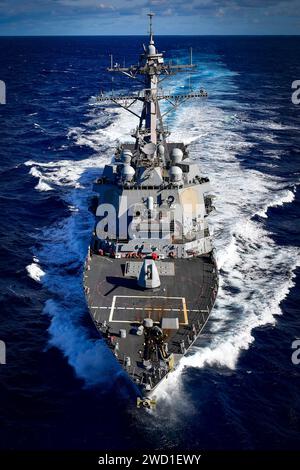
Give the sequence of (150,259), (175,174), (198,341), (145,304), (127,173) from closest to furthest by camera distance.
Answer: (145,304) → (198,341) → (150,259) → (175,174) → (127,173)

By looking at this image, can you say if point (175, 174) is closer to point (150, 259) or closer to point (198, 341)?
point (150, 259)

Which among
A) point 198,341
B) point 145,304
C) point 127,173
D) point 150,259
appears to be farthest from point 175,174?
point 198,341

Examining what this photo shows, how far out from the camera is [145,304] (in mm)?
23969

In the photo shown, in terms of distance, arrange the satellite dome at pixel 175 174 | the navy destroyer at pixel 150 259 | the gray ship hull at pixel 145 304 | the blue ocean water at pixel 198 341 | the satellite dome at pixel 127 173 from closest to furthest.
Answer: the blue ocean water at pixel 198 341
the gray ship hull at pixel 145 304
the navy destroyer at pixel 150 259
the satellite dome at pixel 175 174
the satellite dome at pixel 127 173

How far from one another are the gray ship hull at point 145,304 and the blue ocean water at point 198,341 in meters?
1.68

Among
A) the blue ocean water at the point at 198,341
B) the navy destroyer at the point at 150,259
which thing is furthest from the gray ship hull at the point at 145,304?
the blue ocean water at the point at 198,341

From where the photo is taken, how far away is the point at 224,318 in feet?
86.8

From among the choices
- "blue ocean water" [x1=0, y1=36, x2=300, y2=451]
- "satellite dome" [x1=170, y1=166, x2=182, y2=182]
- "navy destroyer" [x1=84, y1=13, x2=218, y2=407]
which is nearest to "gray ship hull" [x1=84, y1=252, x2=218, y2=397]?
Result: "navy destroyer" [x1=84, y1=13, x2=218, y2=407]

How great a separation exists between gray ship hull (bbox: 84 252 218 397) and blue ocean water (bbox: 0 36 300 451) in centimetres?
168

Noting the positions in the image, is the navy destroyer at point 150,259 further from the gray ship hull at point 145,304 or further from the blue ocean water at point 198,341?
the blue ocean water at point 198,341

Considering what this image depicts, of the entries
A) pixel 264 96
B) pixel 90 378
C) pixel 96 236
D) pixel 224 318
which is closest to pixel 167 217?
pixel 96 236

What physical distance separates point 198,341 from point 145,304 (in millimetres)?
3367

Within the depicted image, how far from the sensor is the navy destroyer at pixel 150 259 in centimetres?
2128

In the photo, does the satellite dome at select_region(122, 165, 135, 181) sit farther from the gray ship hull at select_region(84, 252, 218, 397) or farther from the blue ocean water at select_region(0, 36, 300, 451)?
the blue ocean water at select_region(0, 36, 300, 451)
